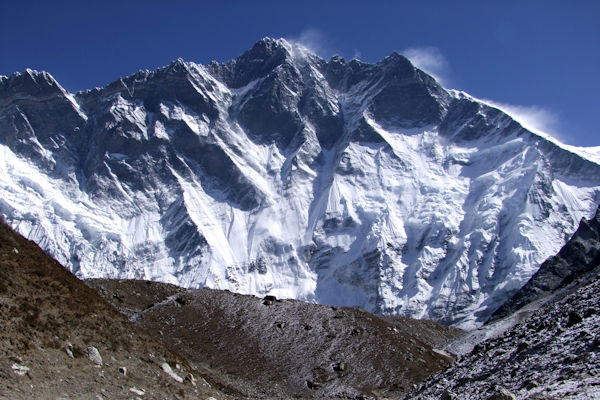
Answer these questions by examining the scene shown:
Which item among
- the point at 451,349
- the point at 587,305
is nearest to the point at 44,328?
the point at 587,305

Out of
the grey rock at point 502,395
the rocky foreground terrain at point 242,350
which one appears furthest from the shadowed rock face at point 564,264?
the grey rock at point 502,395

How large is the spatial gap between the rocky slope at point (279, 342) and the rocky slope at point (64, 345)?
17569mm

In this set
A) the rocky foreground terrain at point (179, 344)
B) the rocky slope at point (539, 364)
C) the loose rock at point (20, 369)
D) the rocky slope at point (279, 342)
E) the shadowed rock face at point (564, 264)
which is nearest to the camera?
the rocky slope at point (539, 364)

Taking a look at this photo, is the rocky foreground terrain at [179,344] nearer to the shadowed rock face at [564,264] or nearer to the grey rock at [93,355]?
the grey rock at [93,355]

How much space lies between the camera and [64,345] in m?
28.3

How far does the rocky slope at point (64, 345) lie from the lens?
26.0m

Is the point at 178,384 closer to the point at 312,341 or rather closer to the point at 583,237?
the point at 312,341

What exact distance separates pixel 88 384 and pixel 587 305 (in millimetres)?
23658

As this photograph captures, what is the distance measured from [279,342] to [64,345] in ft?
109

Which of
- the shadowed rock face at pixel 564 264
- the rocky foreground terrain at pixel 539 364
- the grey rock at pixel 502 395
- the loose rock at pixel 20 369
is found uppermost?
the shadowed rock face at pixel 564 264

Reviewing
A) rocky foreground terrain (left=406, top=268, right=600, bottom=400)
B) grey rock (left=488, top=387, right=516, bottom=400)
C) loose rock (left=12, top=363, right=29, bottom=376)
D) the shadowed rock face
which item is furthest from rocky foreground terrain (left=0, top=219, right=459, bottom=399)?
the shadowed rock face

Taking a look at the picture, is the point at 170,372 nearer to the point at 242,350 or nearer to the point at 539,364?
the point at 539,364

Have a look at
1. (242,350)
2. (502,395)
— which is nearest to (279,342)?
(242,350)

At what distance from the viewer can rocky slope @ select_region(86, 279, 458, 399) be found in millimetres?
53531
